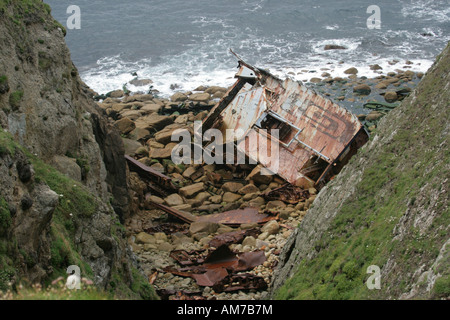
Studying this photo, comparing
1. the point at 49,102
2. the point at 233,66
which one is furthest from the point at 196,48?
the point at 49,102

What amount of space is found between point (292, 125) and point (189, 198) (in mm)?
6272

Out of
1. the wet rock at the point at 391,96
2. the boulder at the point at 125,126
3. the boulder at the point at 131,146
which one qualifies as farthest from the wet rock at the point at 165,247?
the wet rock at the point at 391,96

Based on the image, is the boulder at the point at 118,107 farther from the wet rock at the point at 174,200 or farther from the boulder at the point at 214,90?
the wet rock at the point at 174,200

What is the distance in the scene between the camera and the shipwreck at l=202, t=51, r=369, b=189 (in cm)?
2231

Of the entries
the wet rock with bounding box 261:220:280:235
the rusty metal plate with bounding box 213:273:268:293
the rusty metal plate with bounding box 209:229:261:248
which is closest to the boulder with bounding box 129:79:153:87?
the rusty metal plate with bounding box 209:229:261:248

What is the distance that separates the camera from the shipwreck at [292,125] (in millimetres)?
22312

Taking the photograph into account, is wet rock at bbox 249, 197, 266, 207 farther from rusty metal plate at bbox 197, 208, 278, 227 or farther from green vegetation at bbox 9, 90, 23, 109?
green vegetation at bbox 9, 90, 23, 109

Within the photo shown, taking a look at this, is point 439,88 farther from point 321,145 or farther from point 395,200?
point 321,145

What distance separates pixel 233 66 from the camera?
42.8m

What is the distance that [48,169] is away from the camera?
11227 millimetres

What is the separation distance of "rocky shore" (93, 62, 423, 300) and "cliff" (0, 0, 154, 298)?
2.92 meters

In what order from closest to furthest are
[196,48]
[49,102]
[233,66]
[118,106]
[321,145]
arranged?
[49,102] < [321,145] < [118,106] < [233,66] < [196,48]

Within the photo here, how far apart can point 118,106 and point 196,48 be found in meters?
16.2

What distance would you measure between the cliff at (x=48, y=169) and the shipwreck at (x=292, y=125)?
27.5 ft
